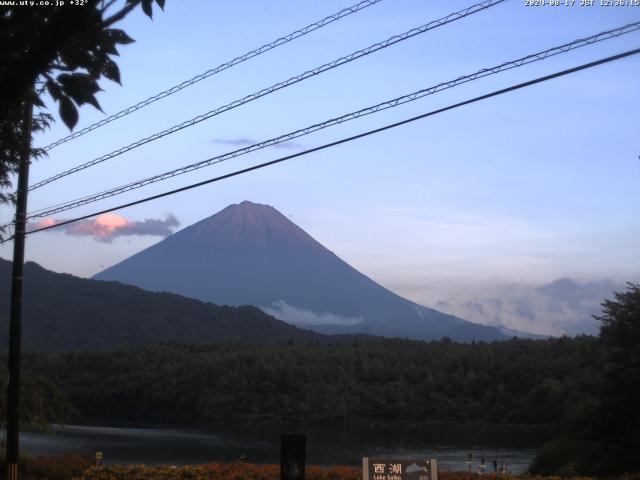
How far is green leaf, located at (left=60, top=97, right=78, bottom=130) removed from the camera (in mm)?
5695

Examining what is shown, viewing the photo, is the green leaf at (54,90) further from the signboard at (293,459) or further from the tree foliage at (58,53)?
the signboard at (293,459)

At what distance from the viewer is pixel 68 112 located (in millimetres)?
5703

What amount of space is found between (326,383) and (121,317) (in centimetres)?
8057

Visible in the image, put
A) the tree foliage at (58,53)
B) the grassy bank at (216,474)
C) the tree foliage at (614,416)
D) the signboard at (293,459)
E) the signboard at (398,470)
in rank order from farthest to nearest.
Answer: the tree foliage at (614,416) < the grassy bank at (216,474) < the signboard at (398,470) < the signboard at (293,459) < the tree foliage at (58,53)

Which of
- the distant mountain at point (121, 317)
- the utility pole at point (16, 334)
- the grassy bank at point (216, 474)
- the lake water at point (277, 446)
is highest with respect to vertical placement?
the distant mountain at point (121, 317)

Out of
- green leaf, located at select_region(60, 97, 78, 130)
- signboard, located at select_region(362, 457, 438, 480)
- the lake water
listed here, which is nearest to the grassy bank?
signboard, located at select_region(362, 457, 438, 480)

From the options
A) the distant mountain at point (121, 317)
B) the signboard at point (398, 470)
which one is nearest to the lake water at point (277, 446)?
the signboard at point (398, 470)

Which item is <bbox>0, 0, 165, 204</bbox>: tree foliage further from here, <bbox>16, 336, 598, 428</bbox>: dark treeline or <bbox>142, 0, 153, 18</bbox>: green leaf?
<bbox>16, 336, 598, 428</bbox>: dark treeline

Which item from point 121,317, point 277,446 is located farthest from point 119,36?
point 121,317

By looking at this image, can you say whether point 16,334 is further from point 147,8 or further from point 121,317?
point 121,317

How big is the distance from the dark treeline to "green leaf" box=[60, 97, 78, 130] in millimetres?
51078

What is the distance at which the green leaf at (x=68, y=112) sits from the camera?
5.70 metres

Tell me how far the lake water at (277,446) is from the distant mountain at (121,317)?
82.5 m

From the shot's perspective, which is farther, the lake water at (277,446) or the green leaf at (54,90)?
the lake water at (277,446)
